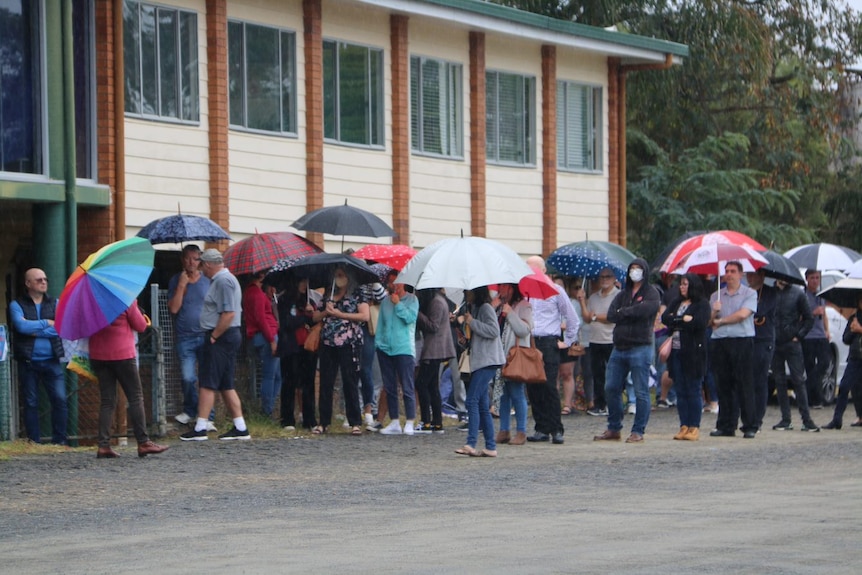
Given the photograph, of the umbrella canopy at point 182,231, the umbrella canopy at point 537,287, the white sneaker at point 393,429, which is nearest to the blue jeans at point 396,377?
the white sneaker at point 393,429

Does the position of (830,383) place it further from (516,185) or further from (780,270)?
(516,185)

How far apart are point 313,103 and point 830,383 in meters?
8.93

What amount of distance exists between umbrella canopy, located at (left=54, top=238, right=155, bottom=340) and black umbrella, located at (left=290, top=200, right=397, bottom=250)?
196 inches

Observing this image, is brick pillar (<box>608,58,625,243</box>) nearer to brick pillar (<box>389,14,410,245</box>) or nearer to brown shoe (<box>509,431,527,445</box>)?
brick pillar (<box>389,14,410,245</box>)

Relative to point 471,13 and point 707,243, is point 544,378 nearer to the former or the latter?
point 707,243

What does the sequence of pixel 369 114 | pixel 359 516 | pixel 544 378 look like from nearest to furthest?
pixel 359 516
pixel 544 378
pixel 369 114

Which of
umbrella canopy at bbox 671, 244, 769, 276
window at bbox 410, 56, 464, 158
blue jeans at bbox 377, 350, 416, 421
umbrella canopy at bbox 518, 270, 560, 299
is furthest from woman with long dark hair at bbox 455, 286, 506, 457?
window at bbox 410, 56, 464, 158

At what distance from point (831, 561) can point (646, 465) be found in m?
6.25

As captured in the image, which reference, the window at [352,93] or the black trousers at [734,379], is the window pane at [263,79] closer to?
the window at [352,93]

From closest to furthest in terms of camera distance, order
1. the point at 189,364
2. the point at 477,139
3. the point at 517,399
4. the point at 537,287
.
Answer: the point at 517,399 < the point at 537,287 < the point at 189,364 < the point at 477,139

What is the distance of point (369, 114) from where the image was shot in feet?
86.5

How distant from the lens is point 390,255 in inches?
804

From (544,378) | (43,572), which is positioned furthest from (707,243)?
(43,572)

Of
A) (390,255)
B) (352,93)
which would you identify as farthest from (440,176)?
(390,255)
